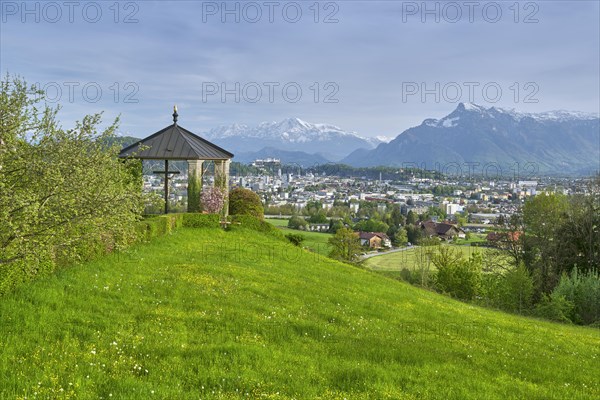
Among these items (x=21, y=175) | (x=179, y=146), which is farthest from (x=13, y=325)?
(x=179, y=146)

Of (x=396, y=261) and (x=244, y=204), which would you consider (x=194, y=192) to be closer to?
(x=244, y=204)

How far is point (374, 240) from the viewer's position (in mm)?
130000

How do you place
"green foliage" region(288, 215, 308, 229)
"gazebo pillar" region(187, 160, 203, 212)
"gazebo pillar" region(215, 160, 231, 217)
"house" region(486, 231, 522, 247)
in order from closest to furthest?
"gazebo pillar" region(187, 160, 203, 212)
"gazebo pillar" region(215, 160, 231, 217)
"house" region(486, 231, 522, 247)
"green foliage" region(288, 215, 308, 229)

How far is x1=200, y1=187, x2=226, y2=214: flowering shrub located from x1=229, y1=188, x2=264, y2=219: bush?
310cm

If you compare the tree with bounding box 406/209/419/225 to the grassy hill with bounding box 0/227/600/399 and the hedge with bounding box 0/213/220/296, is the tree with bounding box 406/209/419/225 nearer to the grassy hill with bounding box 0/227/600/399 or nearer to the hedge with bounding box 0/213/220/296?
the hedge with bounding box 0/213/220/296

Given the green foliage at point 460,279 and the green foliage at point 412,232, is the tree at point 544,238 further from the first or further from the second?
the green foliage at point 412,232

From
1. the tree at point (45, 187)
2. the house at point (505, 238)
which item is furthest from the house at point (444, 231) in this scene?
the tree at point (45, 187)

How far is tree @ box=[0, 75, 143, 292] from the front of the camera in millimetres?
10180

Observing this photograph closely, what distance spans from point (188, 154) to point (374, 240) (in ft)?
325

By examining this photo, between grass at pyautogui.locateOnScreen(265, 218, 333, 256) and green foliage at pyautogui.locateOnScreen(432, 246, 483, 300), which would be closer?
green foliage at pyautogui.locateOnScreen(432, 246, 483, 300)

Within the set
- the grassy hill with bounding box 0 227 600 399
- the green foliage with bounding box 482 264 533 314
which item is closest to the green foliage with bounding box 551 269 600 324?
the green foliage with bounding box 482 264 533 314

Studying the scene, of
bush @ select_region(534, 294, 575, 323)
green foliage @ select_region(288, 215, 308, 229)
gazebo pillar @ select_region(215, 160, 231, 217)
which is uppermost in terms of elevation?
gazebo pillar @ select_region(215, 160, 231, 217)

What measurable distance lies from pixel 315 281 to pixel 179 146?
21638 millimetres

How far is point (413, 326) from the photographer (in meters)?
15.0
